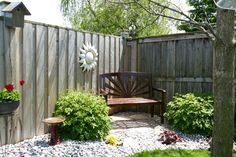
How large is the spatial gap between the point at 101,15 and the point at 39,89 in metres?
8.74

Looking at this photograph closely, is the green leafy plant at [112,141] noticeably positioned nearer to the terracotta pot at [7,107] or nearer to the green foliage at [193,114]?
the green foliage at [193,114]

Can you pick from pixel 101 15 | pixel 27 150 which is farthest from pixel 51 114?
pixel 101 15

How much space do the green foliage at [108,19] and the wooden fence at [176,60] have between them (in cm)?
578

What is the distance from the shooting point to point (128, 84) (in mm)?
6512

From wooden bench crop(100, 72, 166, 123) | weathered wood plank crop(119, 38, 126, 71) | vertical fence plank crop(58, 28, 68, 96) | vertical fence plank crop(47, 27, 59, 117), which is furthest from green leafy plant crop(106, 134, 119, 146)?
weathered wood plank crop(119, 38, 126, 71)

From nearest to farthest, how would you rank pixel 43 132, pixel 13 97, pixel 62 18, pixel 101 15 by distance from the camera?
pixel 13 97 < pixel 43 132 < pixel 101 15 < pixel 62 18

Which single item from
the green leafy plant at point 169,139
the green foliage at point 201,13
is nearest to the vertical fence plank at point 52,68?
the green leafy plant at point 169,139

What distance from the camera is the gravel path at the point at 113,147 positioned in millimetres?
3830

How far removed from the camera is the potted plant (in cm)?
370

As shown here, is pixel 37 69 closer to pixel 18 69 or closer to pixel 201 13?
pixel 18 69

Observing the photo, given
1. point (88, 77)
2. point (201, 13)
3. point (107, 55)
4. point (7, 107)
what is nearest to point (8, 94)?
point (7, 107)

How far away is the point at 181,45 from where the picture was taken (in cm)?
598

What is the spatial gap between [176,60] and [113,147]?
8.89ft

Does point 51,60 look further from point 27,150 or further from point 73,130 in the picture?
point 27,150
